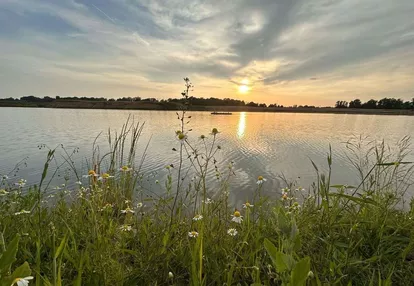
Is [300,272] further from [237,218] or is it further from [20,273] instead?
[237,218]

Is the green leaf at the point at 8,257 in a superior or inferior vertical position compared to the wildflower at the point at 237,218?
superior

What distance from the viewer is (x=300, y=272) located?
757 millimetres

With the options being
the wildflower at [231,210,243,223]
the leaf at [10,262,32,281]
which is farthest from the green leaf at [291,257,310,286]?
the wildflower at [231,210,243,223]


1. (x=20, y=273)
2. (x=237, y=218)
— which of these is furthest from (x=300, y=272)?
(x=237, y=218)

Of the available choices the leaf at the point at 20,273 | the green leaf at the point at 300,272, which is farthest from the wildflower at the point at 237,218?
the leaf at the point at 20,273

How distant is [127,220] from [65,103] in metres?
76.0

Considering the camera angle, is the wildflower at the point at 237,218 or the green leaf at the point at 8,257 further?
the wildflower at the point at 237,218

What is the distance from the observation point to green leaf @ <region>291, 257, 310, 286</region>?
75cm

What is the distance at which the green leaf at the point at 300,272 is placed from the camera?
2.47 feet

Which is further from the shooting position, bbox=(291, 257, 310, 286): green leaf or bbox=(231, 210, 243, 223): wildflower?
bbox=(231, 210, 243, 223): wildflower

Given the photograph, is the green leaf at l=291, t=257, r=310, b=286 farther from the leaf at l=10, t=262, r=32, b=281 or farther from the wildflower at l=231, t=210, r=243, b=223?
the wildflower at l=231, t=210, r=243, b=223

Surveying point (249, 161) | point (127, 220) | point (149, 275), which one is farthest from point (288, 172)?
point (149, 275)

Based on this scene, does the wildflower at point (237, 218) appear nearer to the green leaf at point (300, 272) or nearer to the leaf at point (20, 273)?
the green leaf at point (300, 272)

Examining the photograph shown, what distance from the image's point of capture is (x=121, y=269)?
156 cm
